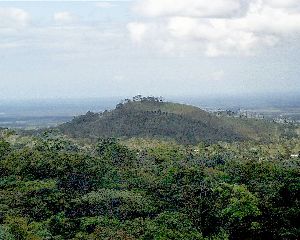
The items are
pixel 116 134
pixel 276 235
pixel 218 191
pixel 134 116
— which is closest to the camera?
pixel 276 235

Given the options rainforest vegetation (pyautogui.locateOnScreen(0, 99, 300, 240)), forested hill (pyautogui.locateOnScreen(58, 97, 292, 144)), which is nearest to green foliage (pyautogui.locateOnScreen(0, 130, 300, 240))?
rainforest vegetation (pyautogui.locateOnScreen(0, 99, 300, 240))

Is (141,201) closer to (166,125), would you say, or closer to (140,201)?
(140,201)

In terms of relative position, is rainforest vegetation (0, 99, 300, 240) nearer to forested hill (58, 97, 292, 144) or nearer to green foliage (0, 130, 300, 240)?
green foliage (0, 130, 300, 240)

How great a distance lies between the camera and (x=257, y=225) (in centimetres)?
3297

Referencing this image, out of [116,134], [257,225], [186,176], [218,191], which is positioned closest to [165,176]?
[186,176]

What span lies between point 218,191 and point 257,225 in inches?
290

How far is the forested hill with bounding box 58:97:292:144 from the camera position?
134875 millimetres

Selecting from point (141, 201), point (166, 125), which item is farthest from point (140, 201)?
point (166, 125)

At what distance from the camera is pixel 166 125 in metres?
139

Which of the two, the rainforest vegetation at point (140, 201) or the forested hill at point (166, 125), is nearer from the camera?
the rainforest vegetation at point (140, 201)

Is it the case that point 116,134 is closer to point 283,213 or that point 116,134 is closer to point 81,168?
point 81,168

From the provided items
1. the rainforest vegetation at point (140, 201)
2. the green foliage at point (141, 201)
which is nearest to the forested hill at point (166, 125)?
the rainforest vegetation at point (140, 201)

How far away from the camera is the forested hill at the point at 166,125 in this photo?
13488cm

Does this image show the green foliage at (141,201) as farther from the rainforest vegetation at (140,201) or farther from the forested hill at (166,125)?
the forested hill at (166,125)
